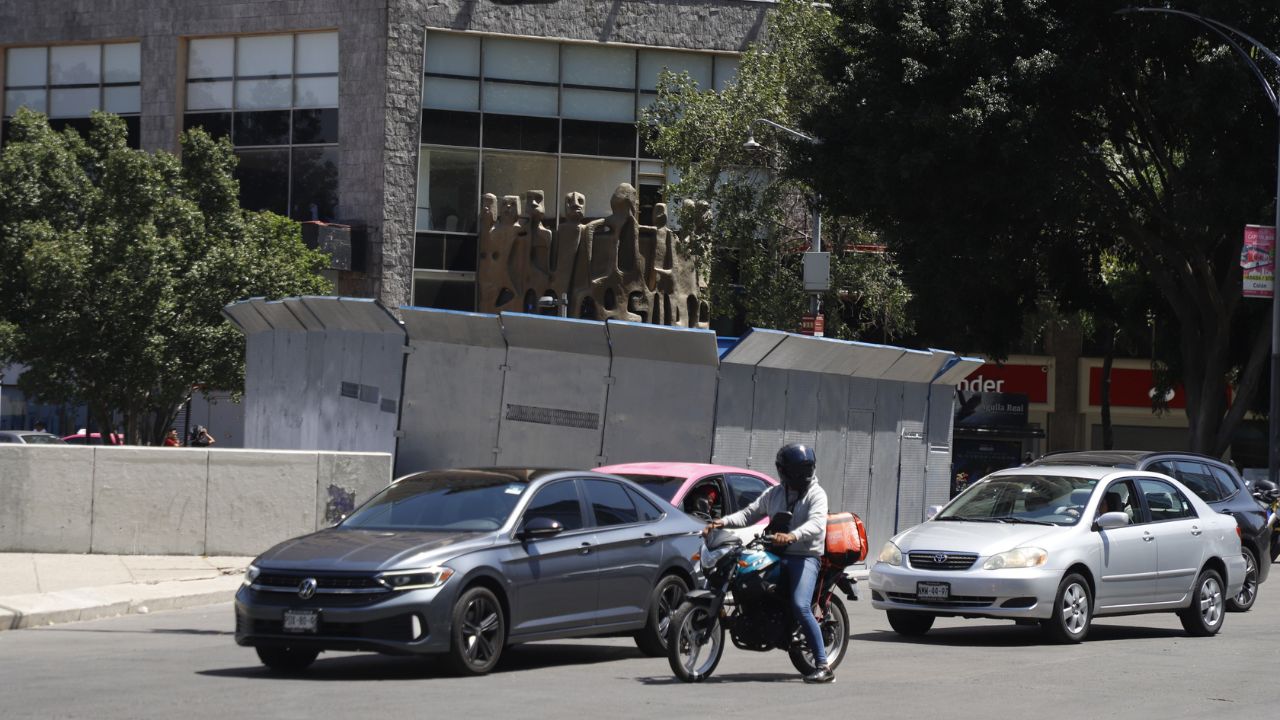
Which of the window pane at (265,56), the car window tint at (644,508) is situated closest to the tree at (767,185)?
the window pane at (265,56)

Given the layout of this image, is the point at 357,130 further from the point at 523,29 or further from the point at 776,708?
the point at 776,708

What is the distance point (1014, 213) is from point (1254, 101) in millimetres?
4482

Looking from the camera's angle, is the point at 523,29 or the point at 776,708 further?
the point at 523,29

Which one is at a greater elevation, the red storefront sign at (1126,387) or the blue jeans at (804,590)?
the red storefront sign at (1126,387)

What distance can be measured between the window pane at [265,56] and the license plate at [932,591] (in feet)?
121

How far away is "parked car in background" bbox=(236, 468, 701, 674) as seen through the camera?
1030cm

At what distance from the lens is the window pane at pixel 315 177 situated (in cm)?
4681

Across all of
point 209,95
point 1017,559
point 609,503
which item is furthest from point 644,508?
point 209,95

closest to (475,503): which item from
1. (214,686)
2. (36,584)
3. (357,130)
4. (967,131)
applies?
(214,686)

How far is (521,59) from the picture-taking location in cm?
4781

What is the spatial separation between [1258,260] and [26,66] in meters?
36.2

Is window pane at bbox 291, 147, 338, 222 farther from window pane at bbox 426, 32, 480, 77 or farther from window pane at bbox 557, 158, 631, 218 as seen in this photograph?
window pane at bbox 557, 158, 631, 218

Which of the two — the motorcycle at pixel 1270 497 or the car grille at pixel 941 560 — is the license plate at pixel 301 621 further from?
the motorcycle at pixel 1270 497

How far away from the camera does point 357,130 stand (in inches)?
1825
